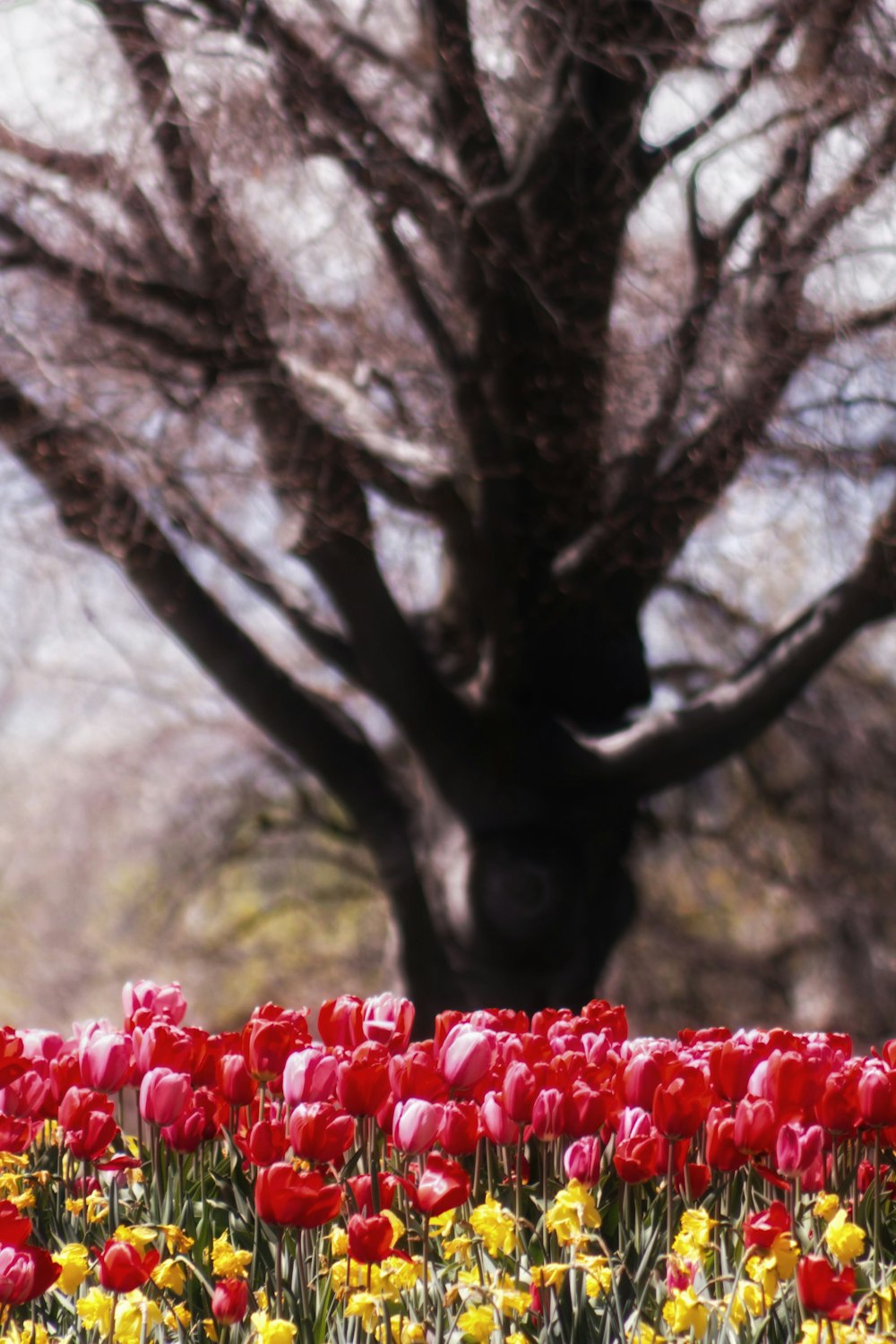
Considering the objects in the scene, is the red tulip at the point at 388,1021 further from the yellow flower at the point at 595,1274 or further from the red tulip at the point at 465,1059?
the yellow flower at the point at 595,1274

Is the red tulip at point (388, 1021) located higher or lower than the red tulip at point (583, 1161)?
higher

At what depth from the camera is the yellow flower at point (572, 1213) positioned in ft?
6.61

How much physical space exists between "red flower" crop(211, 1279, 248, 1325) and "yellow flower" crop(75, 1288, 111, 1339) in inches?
5.3

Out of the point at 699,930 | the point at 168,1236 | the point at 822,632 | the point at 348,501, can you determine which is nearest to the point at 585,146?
the point at 348,501

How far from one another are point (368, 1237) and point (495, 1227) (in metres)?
0.29

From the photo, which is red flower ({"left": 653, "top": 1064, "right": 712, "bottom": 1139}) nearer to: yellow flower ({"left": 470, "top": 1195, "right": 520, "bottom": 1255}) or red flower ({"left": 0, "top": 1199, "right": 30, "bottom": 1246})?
yellow flower ({"left": 470, "top": 1195, "right": 520, "bottom": 1255})

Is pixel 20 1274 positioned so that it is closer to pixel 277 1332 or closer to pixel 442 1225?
pixel 277 1332

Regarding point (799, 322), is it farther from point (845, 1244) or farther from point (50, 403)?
point (845, 1244)

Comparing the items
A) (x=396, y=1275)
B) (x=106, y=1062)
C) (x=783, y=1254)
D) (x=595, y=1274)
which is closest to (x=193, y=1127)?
(x=106, y=1062)

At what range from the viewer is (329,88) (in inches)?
198

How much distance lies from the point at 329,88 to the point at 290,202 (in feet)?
1.32

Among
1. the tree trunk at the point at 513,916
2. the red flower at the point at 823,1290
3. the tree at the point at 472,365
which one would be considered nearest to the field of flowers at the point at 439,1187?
the red flower at the point at 823,1290

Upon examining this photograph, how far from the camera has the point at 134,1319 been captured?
1871 millimetres

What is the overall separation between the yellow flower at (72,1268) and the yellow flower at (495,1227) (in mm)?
507
